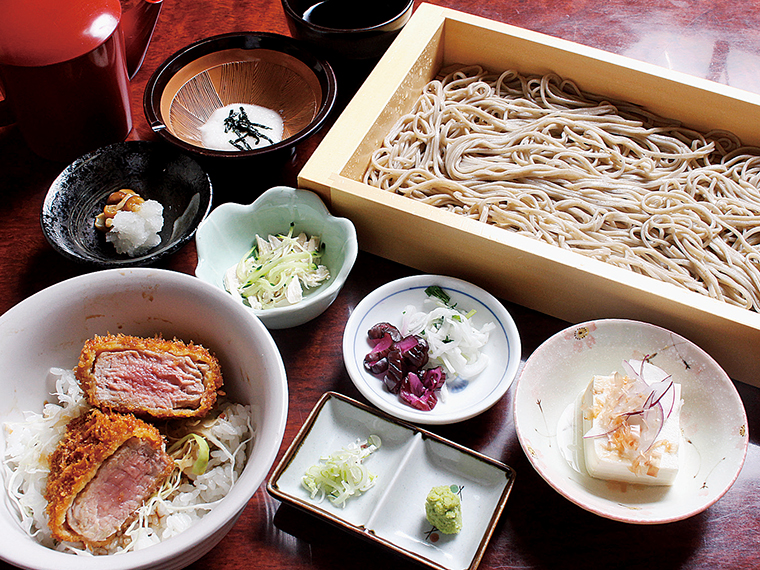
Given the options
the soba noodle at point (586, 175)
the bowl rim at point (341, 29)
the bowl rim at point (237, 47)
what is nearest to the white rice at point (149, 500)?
the bowl rim at point (237, 47)

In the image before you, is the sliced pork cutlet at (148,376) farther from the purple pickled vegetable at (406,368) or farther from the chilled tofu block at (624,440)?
the chilled tofu block at (624,440)

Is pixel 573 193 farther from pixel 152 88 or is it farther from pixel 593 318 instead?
pixel 152 88

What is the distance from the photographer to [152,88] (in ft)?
6.98

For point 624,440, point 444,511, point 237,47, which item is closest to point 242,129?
point 237,47

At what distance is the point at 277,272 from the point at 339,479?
64cm

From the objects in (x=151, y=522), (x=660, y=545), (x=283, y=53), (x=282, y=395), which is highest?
(x=283, y=53)

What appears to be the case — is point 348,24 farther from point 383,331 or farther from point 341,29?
point 383,331

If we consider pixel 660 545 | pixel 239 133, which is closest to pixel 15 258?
pixel 239 133

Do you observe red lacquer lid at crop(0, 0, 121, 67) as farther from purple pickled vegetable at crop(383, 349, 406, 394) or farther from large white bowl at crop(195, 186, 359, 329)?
purple pickled vegetable at crop(383, 349, 406, 394)

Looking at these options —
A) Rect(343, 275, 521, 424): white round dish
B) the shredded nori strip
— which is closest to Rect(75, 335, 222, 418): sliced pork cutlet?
Rect(343, 275, 521, 424): white round dish

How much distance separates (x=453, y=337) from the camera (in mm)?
1819

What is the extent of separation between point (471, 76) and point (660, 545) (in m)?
1.77

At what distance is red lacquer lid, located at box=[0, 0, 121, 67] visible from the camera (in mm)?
1828

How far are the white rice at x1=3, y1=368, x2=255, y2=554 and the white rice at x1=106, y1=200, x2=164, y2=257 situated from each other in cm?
47
